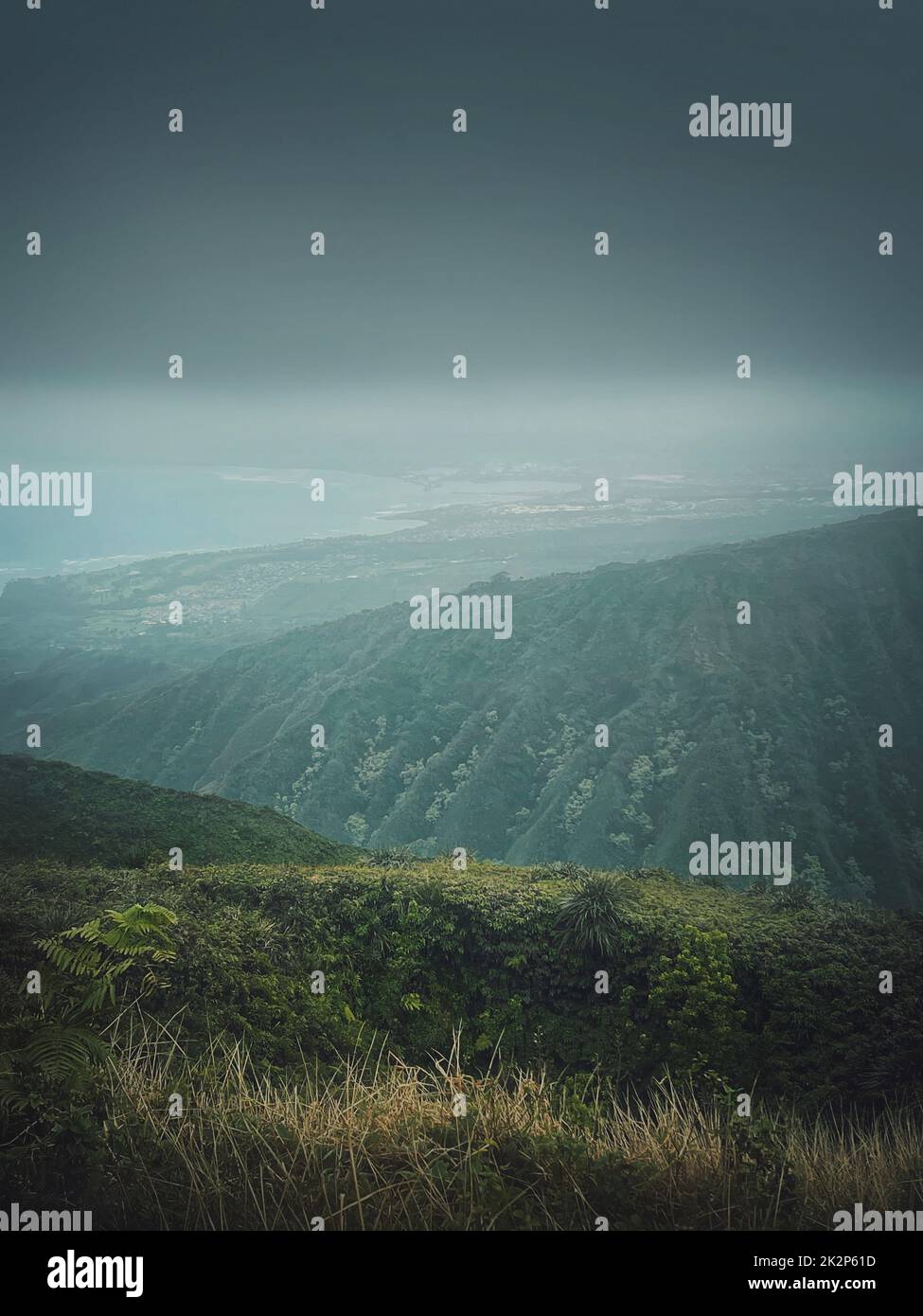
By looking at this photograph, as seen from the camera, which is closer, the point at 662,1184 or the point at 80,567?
the point at 662,1184

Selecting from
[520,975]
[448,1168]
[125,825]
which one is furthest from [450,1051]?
[125,825]

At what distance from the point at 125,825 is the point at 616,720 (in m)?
38.7

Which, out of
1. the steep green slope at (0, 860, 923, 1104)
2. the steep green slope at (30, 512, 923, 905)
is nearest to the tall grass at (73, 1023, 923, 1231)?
the steep green slope at (0, 860, 923, 1104)

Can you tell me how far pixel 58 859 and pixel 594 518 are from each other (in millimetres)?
136666

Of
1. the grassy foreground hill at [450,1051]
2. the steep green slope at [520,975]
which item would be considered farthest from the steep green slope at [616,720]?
the steep green slope at [520,975]

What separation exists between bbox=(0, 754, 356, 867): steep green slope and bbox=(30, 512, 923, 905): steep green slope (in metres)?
28.9

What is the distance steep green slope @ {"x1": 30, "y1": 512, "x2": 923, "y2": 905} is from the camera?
45625 mm

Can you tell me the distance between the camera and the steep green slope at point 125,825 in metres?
14.3

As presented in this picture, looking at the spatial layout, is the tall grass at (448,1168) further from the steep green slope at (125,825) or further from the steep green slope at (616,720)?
the steep green slope at (616,720)

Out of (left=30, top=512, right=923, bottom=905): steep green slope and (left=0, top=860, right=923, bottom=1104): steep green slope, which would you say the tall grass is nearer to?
(left=0, top=860, right=923, bottom=1104): steep green slope

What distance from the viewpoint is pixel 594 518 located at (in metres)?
143

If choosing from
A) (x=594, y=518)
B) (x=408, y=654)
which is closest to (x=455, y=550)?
(x=594, y=518)
